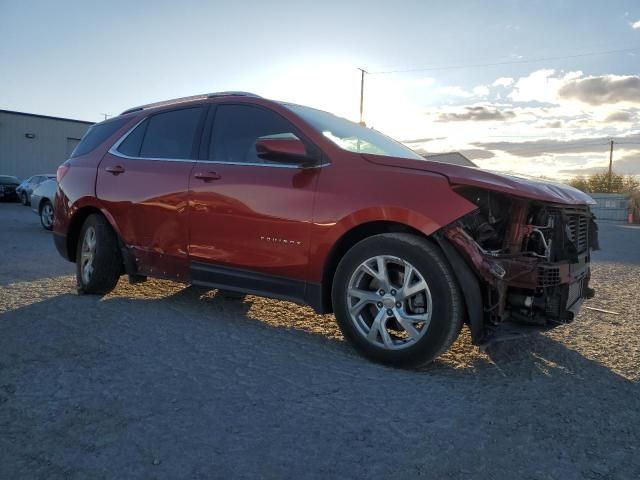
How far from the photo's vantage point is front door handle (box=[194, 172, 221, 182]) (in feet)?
13.3

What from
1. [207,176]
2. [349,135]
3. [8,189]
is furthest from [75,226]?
[8,189]

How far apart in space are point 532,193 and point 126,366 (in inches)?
104

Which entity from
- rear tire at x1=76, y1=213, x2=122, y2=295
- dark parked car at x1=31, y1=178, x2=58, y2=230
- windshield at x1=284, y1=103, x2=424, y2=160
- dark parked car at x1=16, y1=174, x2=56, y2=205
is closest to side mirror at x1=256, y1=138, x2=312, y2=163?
windshield at x1=284, y1=103, x2=424, y2=160

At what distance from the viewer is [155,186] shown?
175 inches

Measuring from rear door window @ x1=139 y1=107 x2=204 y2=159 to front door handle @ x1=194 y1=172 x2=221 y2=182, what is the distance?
27cm

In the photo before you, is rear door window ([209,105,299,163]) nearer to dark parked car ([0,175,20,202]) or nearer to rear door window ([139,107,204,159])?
rear door window ([139,107,204,159])

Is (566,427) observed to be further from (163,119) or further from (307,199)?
(163,119)

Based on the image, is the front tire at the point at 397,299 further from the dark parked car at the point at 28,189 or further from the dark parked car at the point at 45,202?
the dark parked car at the point at 28,189

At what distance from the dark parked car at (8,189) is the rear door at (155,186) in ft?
86.2

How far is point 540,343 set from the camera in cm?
388

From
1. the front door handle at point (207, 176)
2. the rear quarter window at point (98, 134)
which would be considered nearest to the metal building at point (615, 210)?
the rear quarter window at point (98, 134)

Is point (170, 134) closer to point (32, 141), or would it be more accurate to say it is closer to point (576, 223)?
point (576, 223)

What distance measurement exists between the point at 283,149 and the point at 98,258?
2398 mm

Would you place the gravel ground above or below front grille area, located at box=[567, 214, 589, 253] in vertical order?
below
